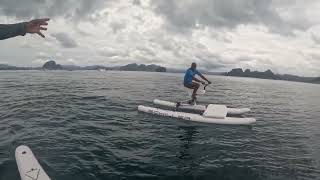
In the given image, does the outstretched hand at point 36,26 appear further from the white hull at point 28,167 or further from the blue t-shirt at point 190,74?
the blue t-shirt at point 190,74

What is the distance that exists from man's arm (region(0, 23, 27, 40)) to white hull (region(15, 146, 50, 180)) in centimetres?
502

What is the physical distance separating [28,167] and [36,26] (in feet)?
18.4

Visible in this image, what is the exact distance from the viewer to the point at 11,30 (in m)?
4.64

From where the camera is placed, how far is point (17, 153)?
9836 millimetres

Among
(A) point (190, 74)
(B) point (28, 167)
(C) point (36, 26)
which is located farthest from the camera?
(A) point (190, 74)

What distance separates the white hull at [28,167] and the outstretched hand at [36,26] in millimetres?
5002

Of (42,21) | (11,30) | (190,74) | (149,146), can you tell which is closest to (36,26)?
(42,21)

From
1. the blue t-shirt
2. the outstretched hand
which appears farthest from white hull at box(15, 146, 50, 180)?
the blue t-shirt

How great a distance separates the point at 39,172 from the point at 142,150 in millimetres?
5098

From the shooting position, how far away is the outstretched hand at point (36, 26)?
4836 millimetres

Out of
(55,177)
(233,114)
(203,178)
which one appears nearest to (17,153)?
(55,177)

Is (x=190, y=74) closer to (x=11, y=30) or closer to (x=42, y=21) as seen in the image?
(x=42, y=21)

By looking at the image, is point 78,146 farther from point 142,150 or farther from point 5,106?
point 5,106

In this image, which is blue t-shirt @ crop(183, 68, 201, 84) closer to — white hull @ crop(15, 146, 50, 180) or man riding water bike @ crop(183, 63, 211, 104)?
man riding water bike @ crop(183, 63, 211, 104)
